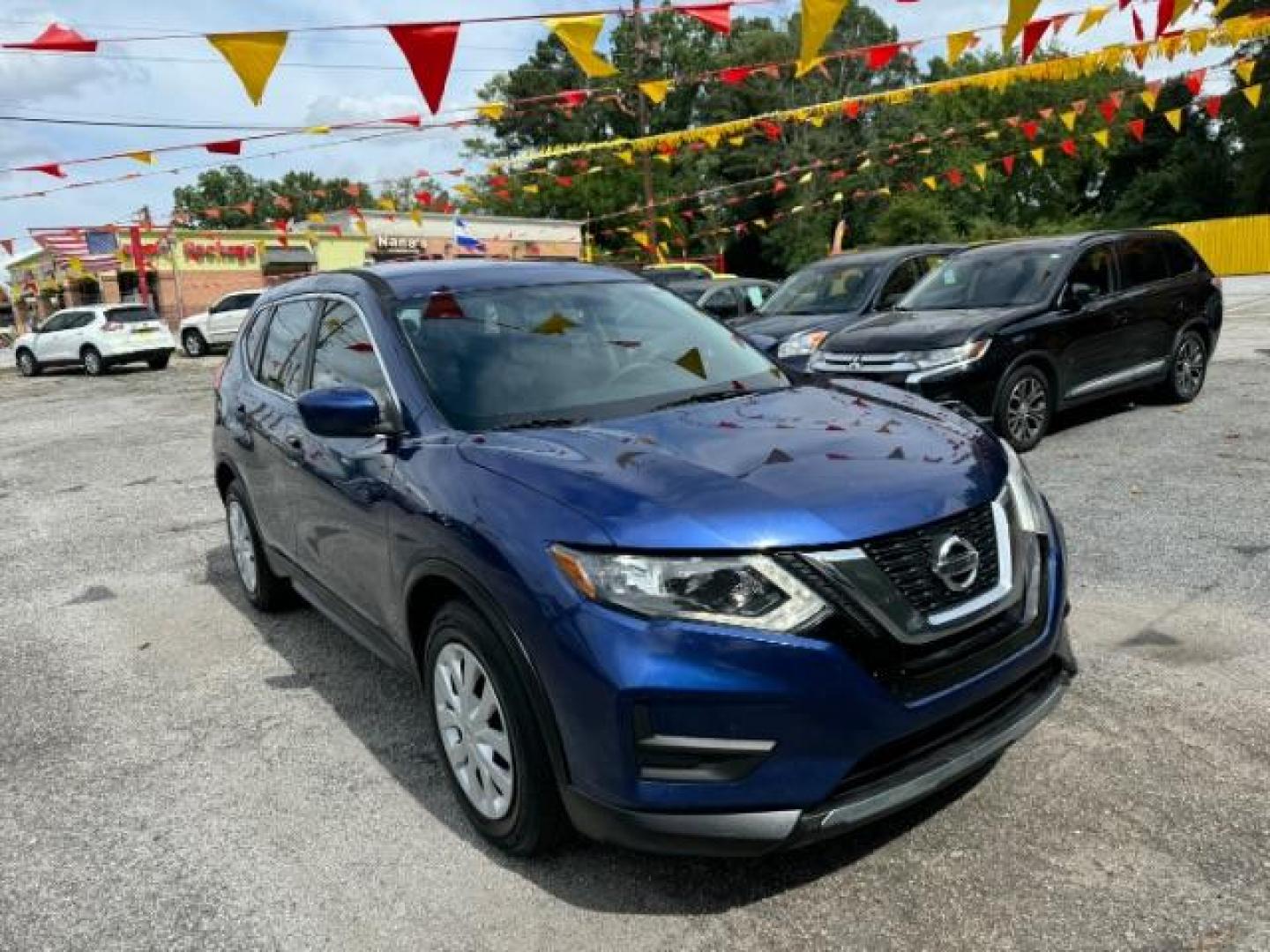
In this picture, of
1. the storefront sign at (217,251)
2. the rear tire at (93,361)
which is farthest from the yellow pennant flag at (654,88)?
the storefront sign at (217,251)

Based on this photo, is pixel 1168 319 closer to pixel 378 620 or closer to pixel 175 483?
pixel 378 620

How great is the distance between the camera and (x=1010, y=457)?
10.4ft

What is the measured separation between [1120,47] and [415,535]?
47.0 feet

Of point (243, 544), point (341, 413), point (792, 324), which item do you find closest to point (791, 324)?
point (792, 324)

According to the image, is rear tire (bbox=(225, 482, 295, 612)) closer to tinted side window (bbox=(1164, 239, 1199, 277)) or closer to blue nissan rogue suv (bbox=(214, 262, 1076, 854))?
blue nissan rogue suv (bbox=(214, 262, 1076, 854))

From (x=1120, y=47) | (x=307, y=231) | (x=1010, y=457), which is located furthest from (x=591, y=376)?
(x=307, y=231)

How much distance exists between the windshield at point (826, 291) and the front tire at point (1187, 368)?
9.46 feet

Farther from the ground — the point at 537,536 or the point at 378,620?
Result: the point at 537,536

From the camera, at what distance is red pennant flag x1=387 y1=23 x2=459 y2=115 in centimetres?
639

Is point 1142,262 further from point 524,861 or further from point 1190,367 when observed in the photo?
point 524,861

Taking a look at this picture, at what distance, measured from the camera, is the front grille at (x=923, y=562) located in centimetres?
246

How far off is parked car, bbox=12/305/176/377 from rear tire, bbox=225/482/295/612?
21025 millimetres

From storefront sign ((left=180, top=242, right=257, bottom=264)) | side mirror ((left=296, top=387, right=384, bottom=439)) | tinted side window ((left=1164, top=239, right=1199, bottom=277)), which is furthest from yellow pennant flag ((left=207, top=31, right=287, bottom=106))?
storefront sign ((left=180, top=242, right=257, bottom=264))

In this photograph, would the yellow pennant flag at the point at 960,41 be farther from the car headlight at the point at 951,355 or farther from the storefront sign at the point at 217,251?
the storefront sign at the point at 217,251
